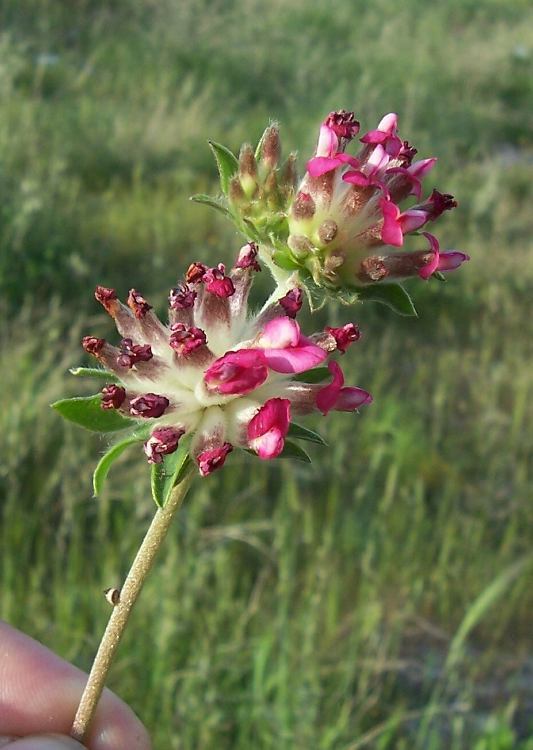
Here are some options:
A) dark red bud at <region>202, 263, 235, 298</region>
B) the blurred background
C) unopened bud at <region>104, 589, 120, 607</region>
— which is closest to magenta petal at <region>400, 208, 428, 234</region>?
dark red bud at <region>202, 263, 235, 298</region>

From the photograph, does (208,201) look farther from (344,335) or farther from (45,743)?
(45,743)

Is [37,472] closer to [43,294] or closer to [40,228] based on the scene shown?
[43,294]

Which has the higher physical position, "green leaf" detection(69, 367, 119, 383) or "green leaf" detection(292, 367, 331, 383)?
"green leaf" detection(292, 367, 331, 383)

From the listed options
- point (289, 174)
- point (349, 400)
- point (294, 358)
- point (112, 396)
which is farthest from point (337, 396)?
point (289, 174)

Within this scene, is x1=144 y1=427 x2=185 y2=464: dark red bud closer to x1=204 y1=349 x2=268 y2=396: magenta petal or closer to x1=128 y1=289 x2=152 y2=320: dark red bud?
x1=204 y1=349 x2=268 y2=396: magenta petal

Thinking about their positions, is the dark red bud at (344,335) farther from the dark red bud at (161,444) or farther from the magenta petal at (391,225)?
the dark red bud at (161,444)
